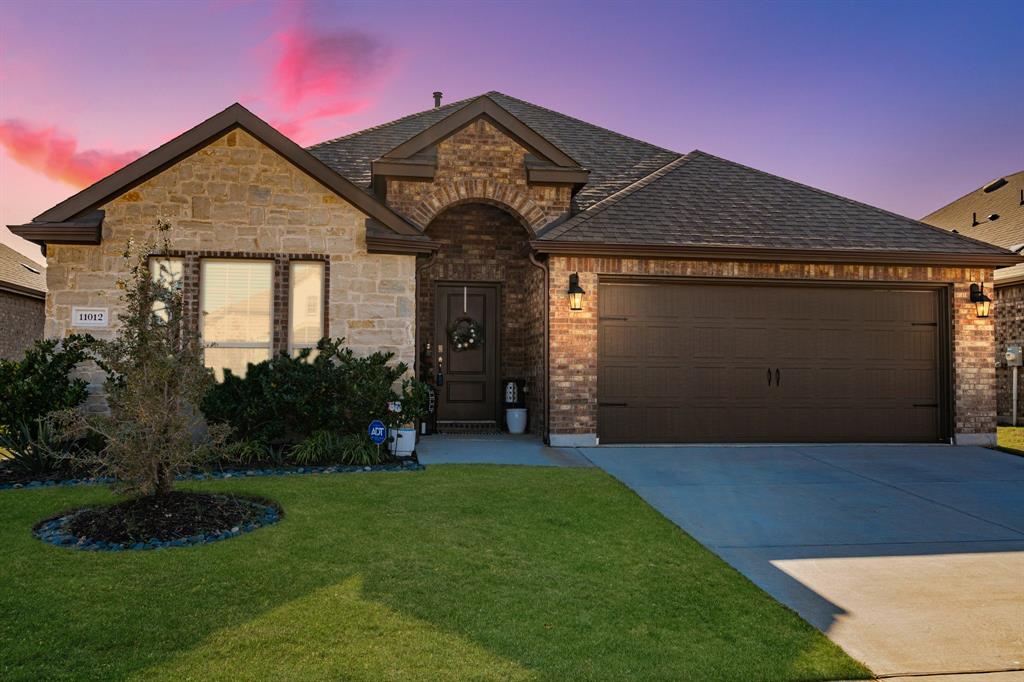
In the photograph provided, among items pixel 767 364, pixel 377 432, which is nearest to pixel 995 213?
pixel 767 364

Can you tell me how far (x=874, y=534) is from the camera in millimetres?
5738

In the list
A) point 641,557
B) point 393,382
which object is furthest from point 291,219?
point 641,557

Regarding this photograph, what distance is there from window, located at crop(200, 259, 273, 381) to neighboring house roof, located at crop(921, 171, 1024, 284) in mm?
14564

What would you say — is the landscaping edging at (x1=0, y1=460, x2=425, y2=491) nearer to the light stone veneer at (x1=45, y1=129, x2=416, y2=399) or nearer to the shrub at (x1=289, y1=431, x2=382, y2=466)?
the shrub at (x1=289, y1=431, x2=382, y2=466)

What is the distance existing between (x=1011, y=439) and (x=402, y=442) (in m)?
10.6

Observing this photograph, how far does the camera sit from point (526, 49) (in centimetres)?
1157

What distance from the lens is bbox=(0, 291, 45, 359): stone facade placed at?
16.9m

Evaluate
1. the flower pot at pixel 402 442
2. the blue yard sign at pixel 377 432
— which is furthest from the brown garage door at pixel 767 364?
the blue yard sign at pixel 377 432

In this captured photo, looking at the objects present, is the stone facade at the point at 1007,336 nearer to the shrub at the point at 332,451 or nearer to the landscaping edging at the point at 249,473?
the landscaping edging at the point at 249,473

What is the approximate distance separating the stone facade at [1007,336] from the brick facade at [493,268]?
10.5m

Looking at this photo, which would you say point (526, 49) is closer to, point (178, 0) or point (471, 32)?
point (471, 32)

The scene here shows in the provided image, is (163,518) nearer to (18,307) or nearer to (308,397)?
(308,397)

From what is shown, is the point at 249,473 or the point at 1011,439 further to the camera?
the point at 1011,439

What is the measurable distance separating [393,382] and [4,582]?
5317mm
